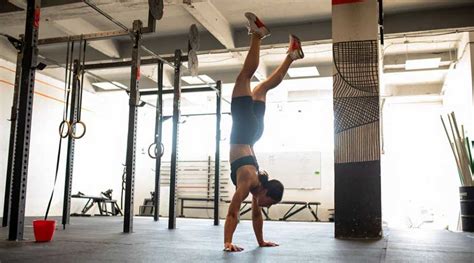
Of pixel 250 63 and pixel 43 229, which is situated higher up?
pixel 250 63

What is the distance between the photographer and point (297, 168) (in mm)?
12188

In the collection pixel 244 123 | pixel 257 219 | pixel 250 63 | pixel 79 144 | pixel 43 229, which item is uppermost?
pixel 250 63

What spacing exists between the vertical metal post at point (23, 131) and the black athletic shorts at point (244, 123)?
5.08 ft

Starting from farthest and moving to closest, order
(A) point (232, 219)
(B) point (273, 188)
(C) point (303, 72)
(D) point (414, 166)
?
(D) point (414, 166), (C) point (303, 72), (B) point (273, 188), (A) point (232, 219)

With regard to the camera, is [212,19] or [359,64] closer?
[359,64]

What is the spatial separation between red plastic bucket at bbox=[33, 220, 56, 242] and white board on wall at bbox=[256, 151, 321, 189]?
906cm

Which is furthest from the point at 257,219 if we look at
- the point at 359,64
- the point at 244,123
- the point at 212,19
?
the point at 212,19

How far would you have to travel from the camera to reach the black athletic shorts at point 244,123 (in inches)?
134

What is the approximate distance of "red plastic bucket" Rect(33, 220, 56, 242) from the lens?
134 inches

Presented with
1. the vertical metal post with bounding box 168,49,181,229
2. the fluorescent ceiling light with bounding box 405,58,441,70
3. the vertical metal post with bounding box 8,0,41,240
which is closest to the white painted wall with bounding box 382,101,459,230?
the fluorescent ceiling light with bounding box 405,58,441,70

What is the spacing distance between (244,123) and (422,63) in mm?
7436

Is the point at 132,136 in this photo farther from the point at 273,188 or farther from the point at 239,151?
the point at 273,188

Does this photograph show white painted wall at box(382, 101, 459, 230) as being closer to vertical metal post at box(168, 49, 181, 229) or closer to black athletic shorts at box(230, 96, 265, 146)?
vertical metal post at box(168, 49, 181, 229)

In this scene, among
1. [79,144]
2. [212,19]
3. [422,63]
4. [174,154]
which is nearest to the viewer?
[174,154]
